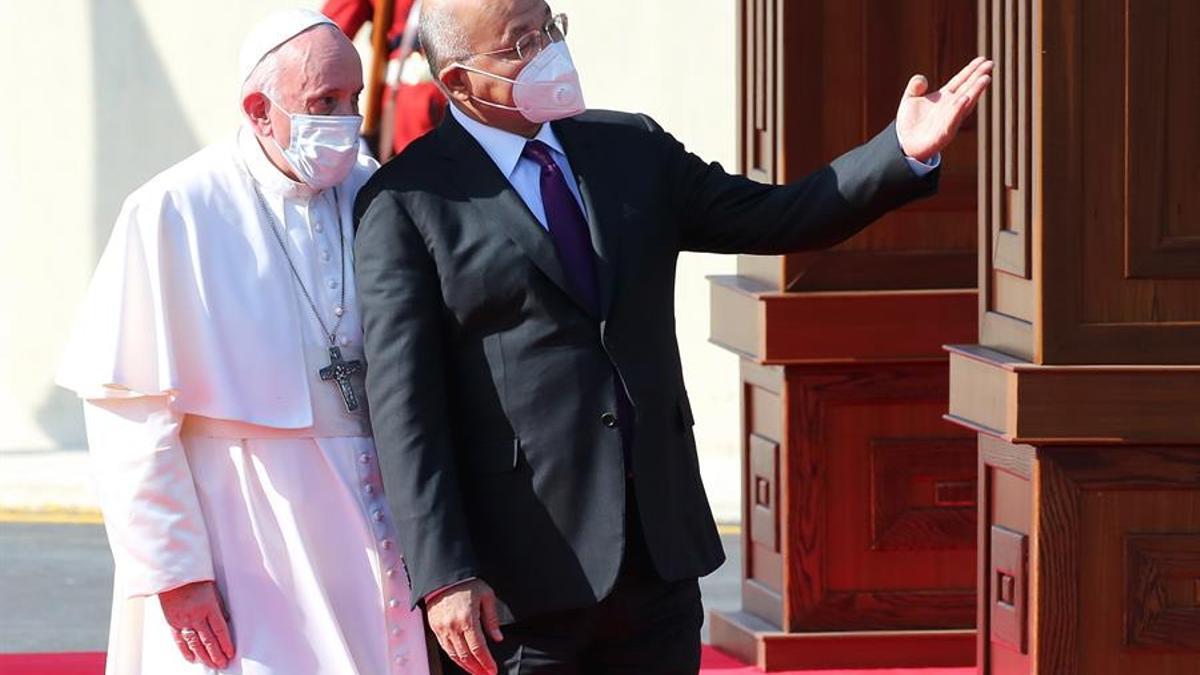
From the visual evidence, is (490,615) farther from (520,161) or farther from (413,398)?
(520,161)

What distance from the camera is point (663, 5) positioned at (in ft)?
27.9

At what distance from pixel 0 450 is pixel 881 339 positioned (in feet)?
14.9

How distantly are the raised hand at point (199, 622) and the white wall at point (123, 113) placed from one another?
5138 mm

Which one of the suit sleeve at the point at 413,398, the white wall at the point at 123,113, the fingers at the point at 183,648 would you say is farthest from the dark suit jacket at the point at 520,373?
the white wall at the point at 123,113

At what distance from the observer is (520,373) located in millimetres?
3389

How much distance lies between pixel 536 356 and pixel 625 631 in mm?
400

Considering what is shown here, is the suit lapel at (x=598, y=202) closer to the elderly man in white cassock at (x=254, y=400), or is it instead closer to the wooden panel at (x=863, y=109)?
the elderly man in white cassock at (x=254, y=400)

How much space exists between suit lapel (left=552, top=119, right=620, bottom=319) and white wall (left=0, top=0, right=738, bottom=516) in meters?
4.99

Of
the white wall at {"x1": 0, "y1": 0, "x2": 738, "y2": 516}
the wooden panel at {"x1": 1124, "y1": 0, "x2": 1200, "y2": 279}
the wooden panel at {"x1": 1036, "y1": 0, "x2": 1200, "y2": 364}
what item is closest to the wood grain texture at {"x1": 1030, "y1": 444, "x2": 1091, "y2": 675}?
the wooden panel at {"x1": 1036, "y1": 0, "x2": 1200, "y2": 364}

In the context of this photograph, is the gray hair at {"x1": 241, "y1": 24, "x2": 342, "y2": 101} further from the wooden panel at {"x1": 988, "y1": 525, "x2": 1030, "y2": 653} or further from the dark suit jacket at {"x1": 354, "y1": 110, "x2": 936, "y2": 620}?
the wooden panel at {"x1": 988, "y1": 525, "x2": 1030, "y2": 653}

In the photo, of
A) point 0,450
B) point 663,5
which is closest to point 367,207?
point 663,5

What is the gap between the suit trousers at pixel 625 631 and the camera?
344 centimetres

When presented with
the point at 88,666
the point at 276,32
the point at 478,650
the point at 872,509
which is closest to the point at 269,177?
the point at 276,32

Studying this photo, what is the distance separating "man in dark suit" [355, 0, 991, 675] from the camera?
3.35 m
